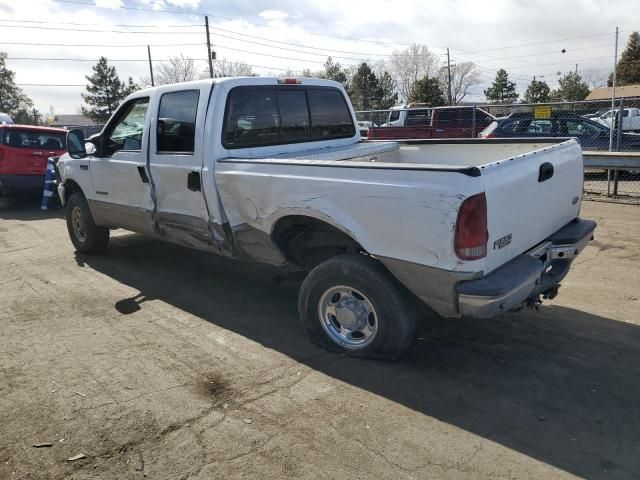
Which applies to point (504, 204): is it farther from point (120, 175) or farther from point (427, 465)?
point (120, 175)

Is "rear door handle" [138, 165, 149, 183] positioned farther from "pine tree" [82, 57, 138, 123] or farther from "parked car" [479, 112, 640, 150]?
"pine tree" [82, 57, 138, 123]

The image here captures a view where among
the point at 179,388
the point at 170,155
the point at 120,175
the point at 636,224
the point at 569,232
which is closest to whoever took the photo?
the point at 179,388

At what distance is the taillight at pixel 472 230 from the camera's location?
9.86 ft

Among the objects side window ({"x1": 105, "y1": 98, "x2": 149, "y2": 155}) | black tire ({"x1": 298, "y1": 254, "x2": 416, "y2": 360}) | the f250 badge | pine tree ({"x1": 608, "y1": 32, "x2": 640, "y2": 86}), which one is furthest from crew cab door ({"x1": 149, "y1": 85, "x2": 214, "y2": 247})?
pine tree ({"x1": 608, "y1": 32, "x2": 640, "y2": 86})

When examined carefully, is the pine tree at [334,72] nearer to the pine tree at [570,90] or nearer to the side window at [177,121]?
the pine tree at [570,90]

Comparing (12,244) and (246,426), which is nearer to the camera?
(246,426)

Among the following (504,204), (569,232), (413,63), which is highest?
(413,63)

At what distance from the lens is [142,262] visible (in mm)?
6637

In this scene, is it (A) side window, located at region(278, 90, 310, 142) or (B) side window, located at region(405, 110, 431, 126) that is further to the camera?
(B) side window, located at region(405, 110, 431, 126)

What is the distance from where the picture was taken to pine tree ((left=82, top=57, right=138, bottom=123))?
216ft

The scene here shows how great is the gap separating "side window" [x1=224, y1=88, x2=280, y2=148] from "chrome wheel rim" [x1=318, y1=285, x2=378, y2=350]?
A: 5.48 feet

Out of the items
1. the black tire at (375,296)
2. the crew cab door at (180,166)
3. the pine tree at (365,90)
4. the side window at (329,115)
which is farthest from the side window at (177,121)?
the pine tree at (365,90)

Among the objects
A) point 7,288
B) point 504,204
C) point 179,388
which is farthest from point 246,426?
point 7,288

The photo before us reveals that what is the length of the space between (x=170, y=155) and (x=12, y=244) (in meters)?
4.40
